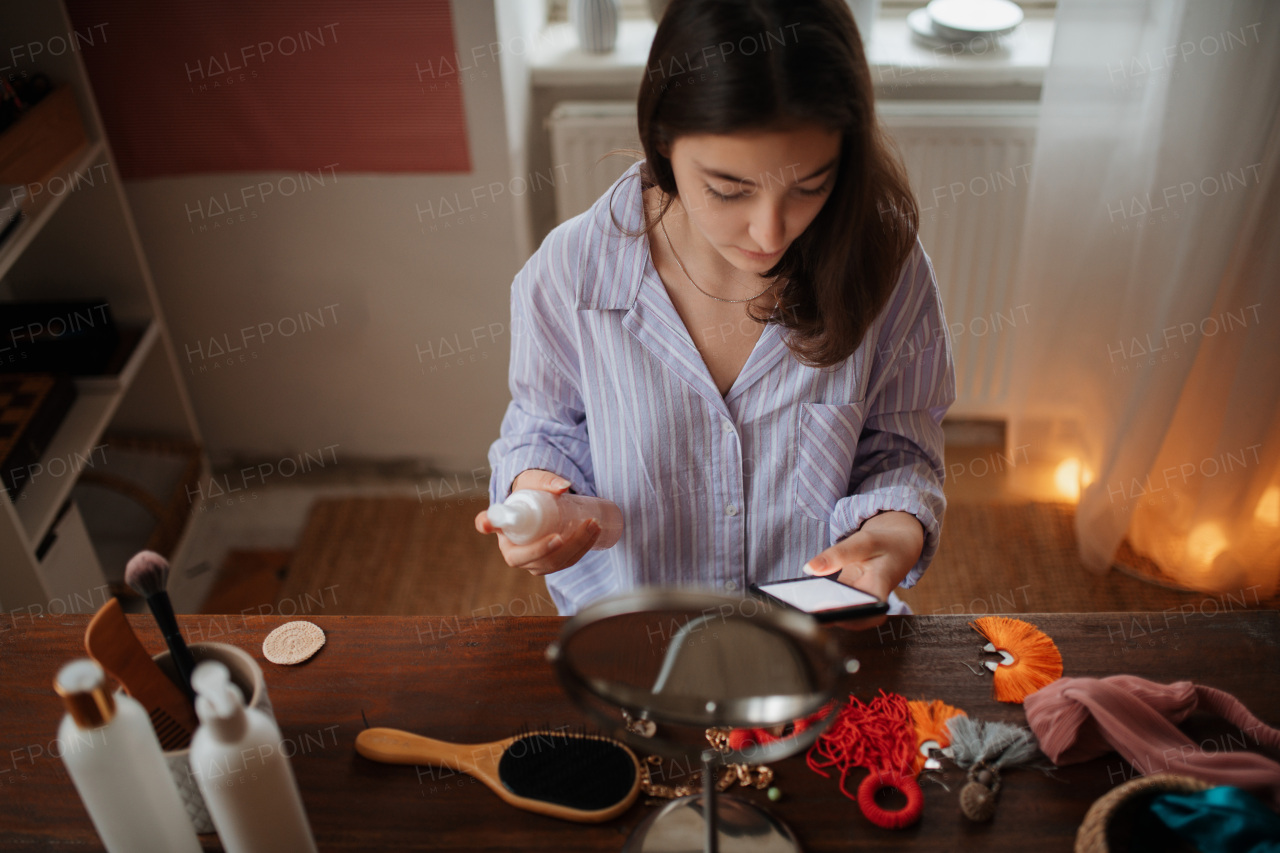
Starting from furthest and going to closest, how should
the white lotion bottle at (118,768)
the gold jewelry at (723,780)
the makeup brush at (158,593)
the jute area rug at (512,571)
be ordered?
1. the jute area rug at (512,571)
2. the gold jewelry at (723,780)
3. the makeup brush at (158,593)
4. the white lotion bottle at (118,768)

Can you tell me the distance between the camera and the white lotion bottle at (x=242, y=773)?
687 mm

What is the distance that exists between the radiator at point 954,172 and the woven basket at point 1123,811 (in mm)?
1651

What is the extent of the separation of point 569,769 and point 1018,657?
465mm

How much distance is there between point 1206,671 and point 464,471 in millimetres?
2044

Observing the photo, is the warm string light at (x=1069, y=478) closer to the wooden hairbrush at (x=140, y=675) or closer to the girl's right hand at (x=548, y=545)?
the girl's right hand at (x=548, y=545)

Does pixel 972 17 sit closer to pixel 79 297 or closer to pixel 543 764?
pixel 543 764

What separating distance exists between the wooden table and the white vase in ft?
5.28

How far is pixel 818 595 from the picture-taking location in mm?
908

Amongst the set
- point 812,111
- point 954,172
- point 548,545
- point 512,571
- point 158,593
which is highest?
point 812,111

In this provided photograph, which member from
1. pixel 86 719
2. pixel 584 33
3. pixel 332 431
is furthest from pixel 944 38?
pixel 86 719

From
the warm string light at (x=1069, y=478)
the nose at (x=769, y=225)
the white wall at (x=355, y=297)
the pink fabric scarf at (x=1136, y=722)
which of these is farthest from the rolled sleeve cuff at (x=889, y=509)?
the warm string light at (x=1069, y=478)

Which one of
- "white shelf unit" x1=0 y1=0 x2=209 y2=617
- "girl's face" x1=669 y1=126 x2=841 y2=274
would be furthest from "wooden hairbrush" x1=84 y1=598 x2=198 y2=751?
"white shelf unit" x1=0 y1=0 x2=209 y2=617

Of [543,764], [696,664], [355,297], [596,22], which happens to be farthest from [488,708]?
[596,22]

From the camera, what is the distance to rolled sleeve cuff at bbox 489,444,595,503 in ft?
3.95
